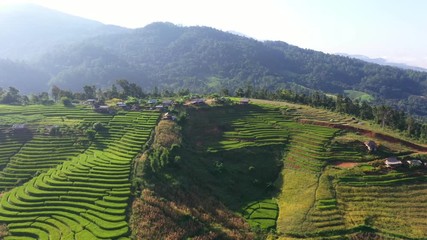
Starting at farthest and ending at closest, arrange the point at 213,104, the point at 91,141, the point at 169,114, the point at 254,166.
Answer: the point at 213,104
the point at 169,114
the point at 91,141
the point at 254,166

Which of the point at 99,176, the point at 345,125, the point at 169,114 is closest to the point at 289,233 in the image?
the point at 99,176

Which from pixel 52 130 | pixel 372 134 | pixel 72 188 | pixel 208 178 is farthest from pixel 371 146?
pixel 52 130

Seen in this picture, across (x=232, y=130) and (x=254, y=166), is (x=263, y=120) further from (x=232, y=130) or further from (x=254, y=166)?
(x=254, y=166)

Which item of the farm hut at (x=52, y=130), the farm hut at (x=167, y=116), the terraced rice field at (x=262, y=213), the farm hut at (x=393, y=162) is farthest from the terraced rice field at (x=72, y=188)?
the farm hut at (x=393, y=162)

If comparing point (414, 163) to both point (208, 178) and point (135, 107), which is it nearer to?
point (208, 178)

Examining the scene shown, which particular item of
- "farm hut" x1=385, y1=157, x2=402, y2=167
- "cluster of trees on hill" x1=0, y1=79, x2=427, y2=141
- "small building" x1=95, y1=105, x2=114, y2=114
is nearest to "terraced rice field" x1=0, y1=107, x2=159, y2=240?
"small building" x1=95, y1=105, x2=114, y2=114

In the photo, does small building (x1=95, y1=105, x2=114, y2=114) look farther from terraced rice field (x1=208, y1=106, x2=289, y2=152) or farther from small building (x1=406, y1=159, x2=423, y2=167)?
small building (x1=406, y1=159, x2=423, y2=167)

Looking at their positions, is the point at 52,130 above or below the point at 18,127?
above
